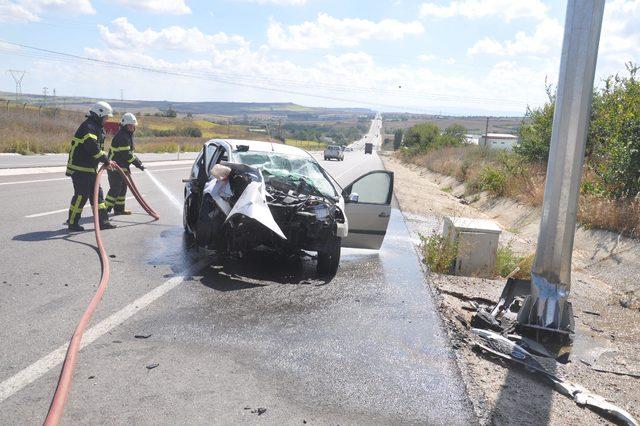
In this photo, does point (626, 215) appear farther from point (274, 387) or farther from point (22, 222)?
point (22, 222)

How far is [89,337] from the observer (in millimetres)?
4672

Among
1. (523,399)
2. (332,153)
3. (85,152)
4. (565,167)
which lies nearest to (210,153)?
(85,152)

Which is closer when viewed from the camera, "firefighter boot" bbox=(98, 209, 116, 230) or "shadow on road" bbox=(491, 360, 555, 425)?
"shadow on road" bbox=(491, 360, 555, 425)

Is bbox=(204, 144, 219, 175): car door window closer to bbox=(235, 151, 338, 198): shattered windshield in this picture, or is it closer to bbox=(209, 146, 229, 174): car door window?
bbox=(209, 146, 229, 174): car door window

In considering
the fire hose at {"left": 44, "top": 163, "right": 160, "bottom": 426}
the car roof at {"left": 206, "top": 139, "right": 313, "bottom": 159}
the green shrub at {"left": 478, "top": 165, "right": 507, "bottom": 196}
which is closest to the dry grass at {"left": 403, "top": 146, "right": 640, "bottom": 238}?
the green shrub at {"left": 478, "top": 165, "right": 507, "bottom": 196}

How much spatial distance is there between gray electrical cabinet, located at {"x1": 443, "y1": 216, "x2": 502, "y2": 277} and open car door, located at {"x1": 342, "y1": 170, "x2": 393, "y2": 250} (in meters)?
1.07

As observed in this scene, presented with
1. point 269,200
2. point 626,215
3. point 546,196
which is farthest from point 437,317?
point 626,215

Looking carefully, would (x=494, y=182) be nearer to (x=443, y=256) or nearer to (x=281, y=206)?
(x=443, y=256)

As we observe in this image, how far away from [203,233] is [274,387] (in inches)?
133

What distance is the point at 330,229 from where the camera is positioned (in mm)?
7012

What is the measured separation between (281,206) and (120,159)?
557 cm

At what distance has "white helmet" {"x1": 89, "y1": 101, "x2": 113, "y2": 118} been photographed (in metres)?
9.41

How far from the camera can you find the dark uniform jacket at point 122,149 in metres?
11.1

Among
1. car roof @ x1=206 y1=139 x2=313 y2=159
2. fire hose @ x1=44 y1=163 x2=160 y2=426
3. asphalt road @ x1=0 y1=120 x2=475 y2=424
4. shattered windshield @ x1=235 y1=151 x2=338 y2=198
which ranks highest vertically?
car roof @ x1=206 y1=139 x2=313 y2=159
